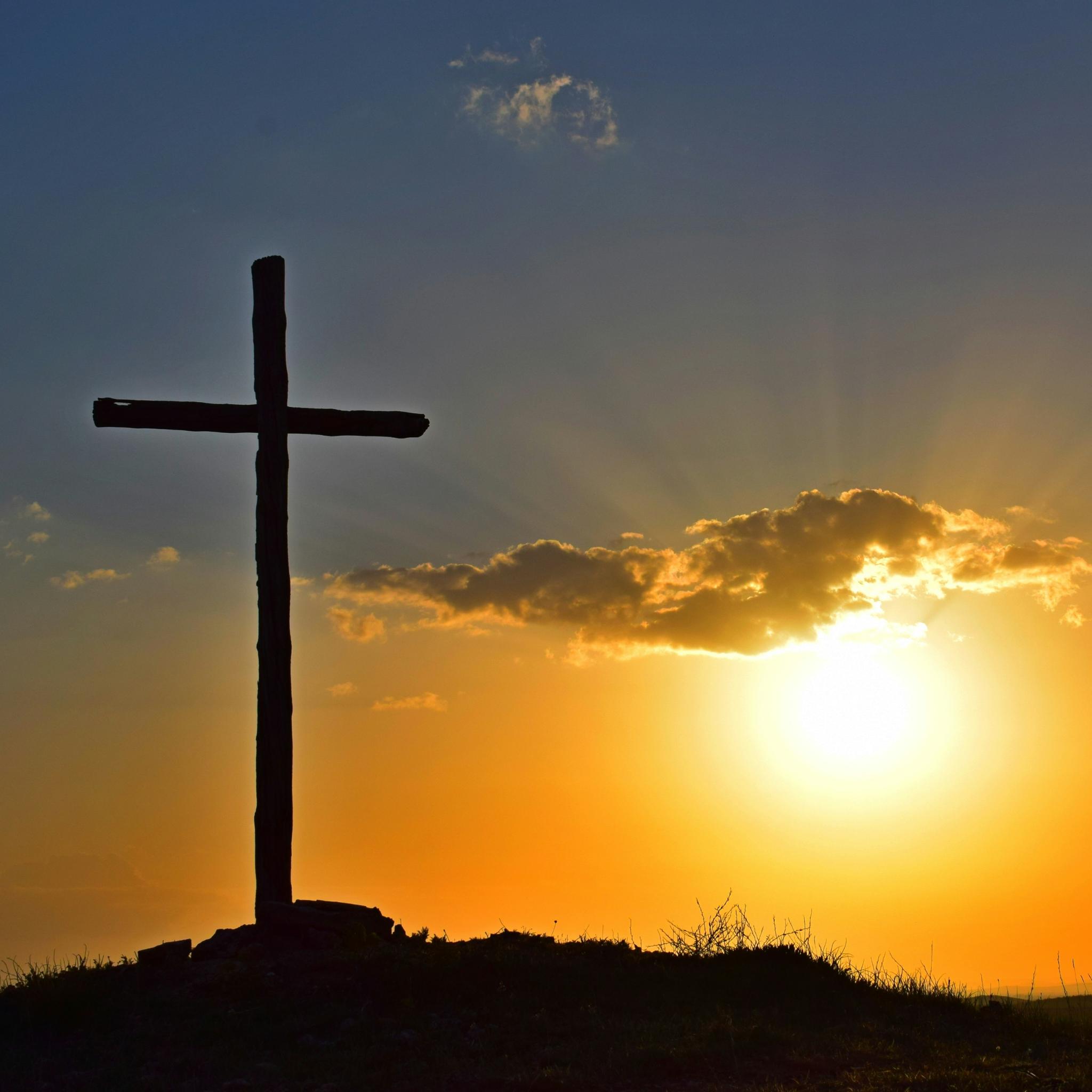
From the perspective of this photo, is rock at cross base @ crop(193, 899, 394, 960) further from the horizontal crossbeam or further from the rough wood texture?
the horizontal crossbeam

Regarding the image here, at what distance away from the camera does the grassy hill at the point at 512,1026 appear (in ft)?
30.5

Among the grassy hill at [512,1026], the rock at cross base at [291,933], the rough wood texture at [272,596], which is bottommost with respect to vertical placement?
the grassy hill at [512,1026]

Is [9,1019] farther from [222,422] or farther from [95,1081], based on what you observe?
[222,422]

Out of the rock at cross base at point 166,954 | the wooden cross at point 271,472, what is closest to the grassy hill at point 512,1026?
the rock at cross base at point 166,954

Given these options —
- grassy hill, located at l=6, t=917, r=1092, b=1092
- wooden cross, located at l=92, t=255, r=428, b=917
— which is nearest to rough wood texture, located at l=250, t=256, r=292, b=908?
wooden cross, located at l=92, t=255, r=428, b=917

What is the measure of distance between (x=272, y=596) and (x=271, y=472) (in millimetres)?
1508

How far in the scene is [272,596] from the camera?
1357 centimetres

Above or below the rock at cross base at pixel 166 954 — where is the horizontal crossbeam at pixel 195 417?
above

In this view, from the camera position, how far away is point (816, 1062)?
9938mm

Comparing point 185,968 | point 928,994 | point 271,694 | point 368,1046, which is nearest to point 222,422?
point 271,694

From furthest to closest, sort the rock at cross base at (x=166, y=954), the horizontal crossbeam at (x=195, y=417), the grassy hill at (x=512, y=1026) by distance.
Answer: the horizontal crossbeam at (x=195, y=417), the rock at cross base at (x=166, y=954), the grassy hill at (x=512, y=1026)

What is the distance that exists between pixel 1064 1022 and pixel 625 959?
4.73 meters

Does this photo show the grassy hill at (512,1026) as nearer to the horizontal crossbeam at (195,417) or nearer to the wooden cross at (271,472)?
the wooden cross at (271,472)

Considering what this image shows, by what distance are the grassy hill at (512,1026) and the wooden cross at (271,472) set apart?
1470 mm
